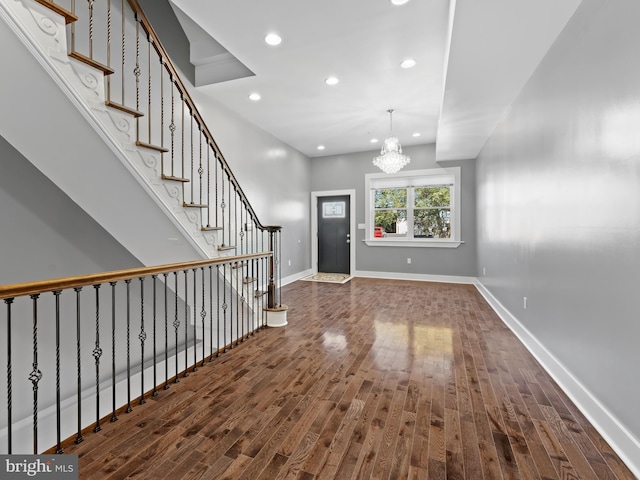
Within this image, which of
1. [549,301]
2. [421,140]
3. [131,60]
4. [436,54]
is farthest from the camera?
[421,140]

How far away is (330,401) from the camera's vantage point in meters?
2.21

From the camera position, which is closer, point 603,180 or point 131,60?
point 603,180

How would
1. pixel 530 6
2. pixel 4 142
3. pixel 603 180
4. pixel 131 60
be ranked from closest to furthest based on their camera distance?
pixel 603 180 → pixel 530 6 → pixel 4 142 → pixel 131 60

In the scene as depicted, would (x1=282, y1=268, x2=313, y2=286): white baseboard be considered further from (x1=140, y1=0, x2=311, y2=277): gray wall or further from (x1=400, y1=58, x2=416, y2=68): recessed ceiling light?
(x1=400, y1=58, x2=416, y2=68): recessed ceiling light

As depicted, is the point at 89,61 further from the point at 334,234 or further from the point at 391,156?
the point at 334,234

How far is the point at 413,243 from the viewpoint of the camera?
7.21 meters

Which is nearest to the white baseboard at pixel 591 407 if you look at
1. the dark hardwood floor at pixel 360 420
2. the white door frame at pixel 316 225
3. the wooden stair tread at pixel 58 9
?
the dark hardwood floor at pixel 360 420

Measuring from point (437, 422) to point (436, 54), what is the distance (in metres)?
3.55

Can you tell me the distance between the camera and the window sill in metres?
6.87

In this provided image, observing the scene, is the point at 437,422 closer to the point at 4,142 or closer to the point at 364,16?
the point at 364,16

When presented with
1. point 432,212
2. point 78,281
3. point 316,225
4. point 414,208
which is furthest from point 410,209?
point 78,281

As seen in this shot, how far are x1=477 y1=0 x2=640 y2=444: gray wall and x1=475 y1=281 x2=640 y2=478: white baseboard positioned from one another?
0.06 meters

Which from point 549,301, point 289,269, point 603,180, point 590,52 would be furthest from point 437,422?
point 289,269

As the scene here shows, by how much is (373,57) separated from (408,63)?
0.44 meters
